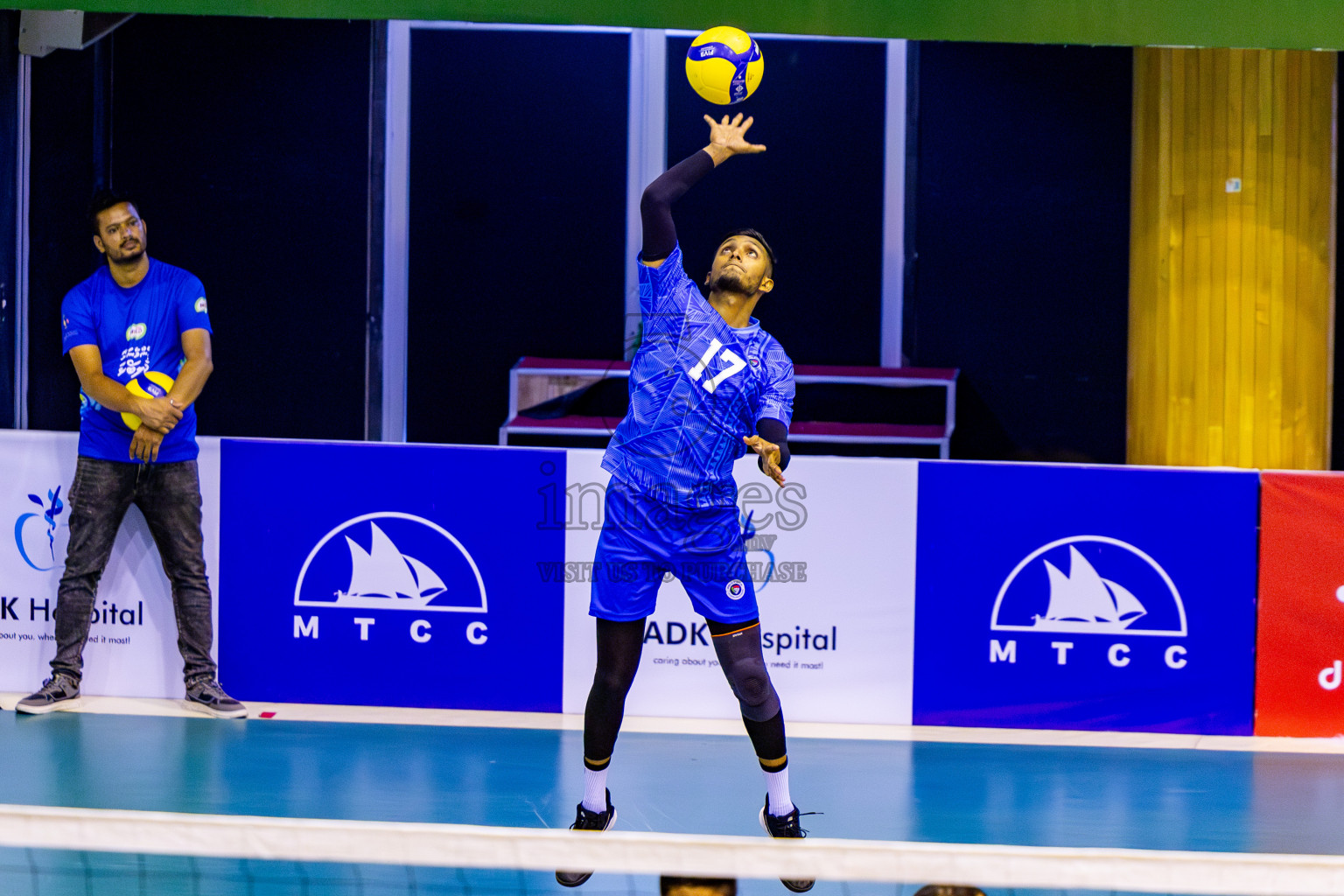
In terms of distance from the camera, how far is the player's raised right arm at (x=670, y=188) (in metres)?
4.03

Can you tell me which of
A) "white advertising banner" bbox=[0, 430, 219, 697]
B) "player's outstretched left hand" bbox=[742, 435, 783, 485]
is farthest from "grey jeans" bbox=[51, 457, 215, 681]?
"player's outstretched left hand" bbox=[742, 435, 783, 485]

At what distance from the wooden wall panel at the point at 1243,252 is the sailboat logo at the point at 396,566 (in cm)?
455

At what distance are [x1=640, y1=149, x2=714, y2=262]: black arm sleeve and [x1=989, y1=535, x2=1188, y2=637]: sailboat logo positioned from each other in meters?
2.74

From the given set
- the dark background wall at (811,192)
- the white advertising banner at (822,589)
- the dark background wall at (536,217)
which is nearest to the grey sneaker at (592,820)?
the white advertising banner at (822,589)

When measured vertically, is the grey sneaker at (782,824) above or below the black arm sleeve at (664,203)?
below

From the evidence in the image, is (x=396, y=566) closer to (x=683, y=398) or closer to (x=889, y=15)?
(x=683, y=398)

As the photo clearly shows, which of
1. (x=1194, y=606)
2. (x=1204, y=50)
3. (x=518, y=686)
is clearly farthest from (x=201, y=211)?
(x=1194, y=606)

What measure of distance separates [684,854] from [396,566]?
3908mm

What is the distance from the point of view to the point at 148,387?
5.98m

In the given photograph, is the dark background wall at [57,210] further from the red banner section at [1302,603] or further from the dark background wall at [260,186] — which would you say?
the red banner section at [1302,603]

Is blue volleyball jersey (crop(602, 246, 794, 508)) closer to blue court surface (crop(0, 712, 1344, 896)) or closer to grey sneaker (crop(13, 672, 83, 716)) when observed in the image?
blue court surface (crop(0, 712, 1344, 896))

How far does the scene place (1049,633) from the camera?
608cm

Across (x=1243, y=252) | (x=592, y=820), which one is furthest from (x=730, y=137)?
(x=1243, y=252)

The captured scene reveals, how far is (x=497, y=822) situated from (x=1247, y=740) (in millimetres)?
3425
